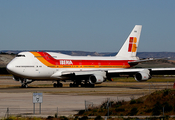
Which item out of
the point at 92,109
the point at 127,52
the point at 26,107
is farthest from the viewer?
the point at 127,52

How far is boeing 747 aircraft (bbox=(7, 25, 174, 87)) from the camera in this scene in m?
55.5

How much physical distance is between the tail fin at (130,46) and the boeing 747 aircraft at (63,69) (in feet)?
11.1

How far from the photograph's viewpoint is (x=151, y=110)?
1013 inches

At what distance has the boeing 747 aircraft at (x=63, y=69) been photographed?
55.5 metres

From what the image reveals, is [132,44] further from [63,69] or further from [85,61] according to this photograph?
[63,69]

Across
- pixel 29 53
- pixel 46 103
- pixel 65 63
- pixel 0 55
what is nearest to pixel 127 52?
pixel 65 63

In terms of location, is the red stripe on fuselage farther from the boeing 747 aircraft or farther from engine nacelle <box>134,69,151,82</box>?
engine nacelle <box>134,69,151,82</box>

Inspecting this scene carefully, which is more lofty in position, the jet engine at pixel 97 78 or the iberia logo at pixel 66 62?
the iberia logo at pixel 66 62

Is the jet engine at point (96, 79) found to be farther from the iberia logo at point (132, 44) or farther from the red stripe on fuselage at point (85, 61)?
the iberia logo at point (132, 44)

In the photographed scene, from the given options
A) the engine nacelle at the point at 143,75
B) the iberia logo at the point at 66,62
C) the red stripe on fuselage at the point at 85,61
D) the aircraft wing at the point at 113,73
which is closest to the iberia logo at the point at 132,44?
the red stripe on fuselage at the point at 85,61

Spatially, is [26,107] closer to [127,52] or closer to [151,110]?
[151,110]

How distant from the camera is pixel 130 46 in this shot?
70.5 m

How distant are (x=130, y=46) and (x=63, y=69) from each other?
17.4 m

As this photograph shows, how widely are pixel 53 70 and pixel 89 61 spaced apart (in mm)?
8380
